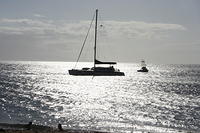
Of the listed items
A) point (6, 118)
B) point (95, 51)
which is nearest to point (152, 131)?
point (6, 118)

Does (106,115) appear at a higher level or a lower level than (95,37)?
lower

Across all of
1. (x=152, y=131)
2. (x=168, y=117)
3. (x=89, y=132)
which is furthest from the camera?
(x=168, y=117)

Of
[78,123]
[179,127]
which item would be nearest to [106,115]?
[78,123]

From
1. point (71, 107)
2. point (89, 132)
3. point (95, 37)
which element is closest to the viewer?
point (89, 132)

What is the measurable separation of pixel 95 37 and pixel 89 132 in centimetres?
9535

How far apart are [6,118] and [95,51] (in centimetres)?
8602

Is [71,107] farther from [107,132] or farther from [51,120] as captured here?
[107,132]

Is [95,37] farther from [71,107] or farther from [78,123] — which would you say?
[78,123]

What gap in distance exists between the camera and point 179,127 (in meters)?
45.3

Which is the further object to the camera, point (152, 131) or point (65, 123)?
point (65, 123)

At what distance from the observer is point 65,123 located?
46406mm

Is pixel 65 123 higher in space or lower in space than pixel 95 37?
lower

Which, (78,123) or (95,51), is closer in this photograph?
(78,123)

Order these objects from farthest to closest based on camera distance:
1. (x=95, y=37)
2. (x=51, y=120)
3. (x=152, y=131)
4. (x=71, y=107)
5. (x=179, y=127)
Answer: (x=95, y=37)
(x=71, y=107)
(x=51, y=120)
(x=179, y=127)
(x=152, y=131)
